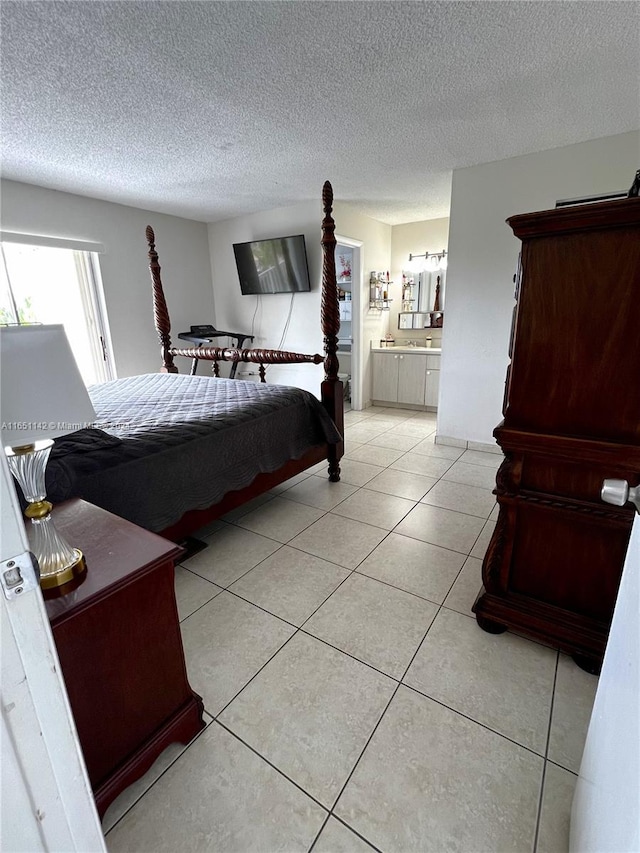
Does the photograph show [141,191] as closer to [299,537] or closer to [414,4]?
[414,4]

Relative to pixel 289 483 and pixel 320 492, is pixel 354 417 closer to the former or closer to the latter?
pixel 289 483

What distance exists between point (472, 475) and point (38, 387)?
2952 mm

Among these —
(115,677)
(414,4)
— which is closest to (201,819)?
(115,677)

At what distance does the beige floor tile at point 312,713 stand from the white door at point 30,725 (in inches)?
24.9

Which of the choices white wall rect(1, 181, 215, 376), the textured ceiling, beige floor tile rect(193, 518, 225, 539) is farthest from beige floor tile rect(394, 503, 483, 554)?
white wall rect(1, 181, 215, 376)

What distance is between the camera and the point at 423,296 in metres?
5.00

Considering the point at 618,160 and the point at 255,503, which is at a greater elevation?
the point at 618,160

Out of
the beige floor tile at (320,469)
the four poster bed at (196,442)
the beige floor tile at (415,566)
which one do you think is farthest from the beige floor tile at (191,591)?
the beige floor tile at (320,469)

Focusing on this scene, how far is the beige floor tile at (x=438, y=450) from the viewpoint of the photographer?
3.48 m

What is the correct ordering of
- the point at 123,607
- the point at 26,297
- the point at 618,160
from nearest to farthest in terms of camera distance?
the point at 123,607 → the point at 618,160 → the point at 26,297

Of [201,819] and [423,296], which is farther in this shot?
[423,296]

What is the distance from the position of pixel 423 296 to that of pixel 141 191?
11.0 feet

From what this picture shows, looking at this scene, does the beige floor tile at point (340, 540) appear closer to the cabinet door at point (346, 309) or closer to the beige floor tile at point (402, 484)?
the beige floor tile at point (402, 484)

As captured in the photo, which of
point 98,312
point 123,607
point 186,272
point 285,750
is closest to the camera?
point 123,607
